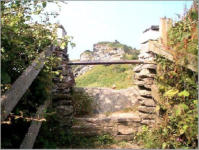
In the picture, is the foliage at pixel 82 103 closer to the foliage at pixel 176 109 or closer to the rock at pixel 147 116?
the rock at pixel 147 116

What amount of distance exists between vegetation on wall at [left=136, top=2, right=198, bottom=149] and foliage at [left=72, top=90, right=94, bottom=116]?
210cm

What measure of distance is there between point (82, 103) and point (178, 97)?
3.04 metres

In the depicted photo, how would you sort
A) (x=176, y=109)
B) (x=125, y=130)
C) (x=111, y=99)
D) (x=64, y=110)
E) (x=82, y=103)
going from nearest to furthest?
(x=176, y=109) < (x=64, y=110) < (x=125, y=130) < (x=82, y=103) < (x=111, y=99)

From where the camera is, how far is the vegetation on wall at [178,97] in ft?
12.8

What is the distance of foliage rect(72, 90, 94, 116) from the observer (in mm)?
A: 6547

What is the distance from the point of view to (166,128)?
176 inches

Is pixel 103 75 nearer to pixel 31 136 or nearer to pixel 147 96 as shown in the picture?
pixel 147 96

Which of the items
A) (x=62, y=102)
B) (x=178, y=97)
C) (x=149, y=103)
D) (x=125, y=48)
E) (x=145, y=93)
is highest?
(x=125, y=48)

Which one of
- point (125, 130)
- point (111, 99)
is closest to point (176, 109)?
point (125, 130)

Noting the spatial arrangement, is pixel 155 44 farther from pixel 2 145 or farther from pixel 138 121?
pixel 2 145

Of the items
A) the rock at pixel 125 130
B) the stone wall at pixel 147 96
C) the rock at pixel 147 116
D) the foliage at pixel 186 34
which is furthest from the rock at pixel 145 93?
the foliage at pixel 186 34

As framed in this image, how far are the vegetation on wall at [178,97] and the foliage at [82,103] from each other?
2.10 m

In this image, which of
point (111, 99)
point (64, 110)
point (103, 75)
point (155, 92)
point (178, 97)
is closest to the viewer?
point (178, 97)

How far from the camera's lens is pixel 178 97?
4.31m
